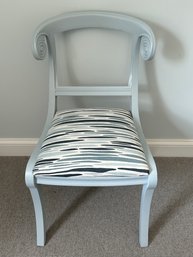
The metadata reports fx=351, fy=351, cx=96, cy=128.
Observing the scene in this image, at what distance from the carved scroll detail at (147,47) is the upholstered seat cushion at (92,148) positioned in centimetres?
28

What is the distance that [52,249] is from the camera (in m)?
1.42

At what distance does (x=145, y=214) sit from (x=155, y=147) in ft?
2.18

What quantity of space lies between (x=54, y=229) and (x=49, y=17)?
3.10 ft

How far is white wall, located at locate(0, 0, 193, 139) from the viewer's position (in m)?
1.58

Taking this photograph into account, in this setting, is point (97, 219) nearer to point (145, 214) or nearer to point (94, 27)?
point (145, 214)

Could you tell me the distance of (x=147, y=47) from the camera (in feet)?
4.83

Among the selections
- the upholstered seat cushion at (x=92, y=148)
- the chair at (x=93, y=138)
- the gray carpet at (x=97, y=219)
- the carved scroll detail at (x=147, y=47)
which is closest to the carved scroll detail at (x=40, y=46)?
the chair at (x=93, y=138)

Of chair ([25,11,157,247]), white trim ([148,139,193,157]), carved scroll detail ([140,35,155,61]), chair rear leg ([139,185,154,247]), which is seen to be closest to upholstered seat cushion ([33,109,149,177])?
chair ([25,11,157,247])

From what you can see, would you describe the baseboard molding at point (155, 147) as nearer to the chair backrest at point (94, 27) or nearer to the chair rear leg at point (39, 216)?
the chair backrest at point (94, 27)

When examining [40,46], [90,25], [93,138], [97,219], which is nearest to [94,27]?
[90,25]

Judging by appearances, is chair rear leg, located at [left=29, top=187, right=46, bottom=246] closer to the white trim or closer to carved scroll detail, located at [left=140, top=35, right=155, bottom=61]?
carved scroll detail, located at [left=140, top=35, right=155, bottom=61]

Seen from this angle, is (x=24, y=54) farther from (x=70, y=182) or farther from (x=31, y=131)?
(x=70, y=182)

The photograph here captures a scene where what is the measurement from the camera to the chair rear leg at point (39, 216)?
132 cm

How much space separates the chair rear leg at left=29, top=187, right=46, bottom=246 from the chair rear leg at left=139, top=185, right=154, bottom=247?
1.28 ft
